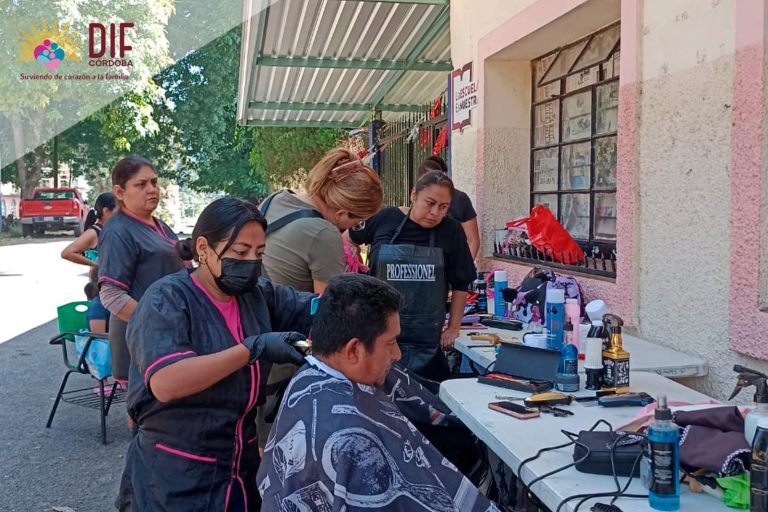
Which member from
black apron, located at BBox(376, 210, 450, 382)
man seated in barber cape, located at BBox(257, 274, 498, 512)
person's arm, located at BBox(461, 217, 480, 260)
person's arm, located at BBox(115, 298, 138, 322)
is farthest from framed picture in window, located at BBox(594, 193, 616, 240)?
man seated in barber cape, located at BBox(257, 274, 498, 512)

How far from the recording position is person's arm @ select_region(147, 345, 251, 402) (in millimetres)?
2180

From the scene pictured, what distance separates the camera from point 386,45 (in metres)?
8.91

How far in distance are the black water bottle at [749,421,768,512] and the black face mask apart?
1.52 metres

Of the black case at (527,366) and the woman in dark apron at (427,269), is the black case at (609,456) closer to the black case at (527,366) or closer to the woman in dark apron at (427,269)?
the black case at (527,366)

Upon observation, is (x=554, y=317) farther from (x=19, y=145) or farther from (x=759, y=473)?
(x=19, y=145)

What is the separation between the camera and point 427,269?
4145mm

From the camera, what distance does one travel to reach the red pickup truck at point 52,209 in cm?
2894

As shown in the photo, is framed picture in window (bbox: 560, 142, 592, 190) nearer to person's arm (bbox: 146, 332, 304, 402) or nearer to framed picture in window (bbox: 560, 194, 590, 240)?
framed picture in window (bbox: 560, 194, 590, 240)

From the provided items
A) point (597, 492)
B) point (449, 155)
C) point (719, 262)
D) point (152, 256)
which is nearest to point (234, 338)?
point (597, 492)

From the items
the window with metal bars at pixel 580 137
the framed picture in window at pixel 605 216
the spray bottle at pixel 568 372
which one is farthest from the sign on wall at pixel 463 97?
the spray bottle at pixel 568 372

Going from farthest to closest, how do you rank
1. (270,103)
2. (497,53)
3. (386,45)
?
1. (270,103)
2. (386,45)
3. (497,53)

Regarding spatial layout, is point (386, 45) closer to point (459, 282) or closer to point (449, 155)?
point (449, 155)

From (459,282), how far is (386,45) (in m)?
5.40

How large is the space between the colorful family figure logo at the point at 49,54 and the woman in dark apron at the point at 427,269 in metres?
23.1
